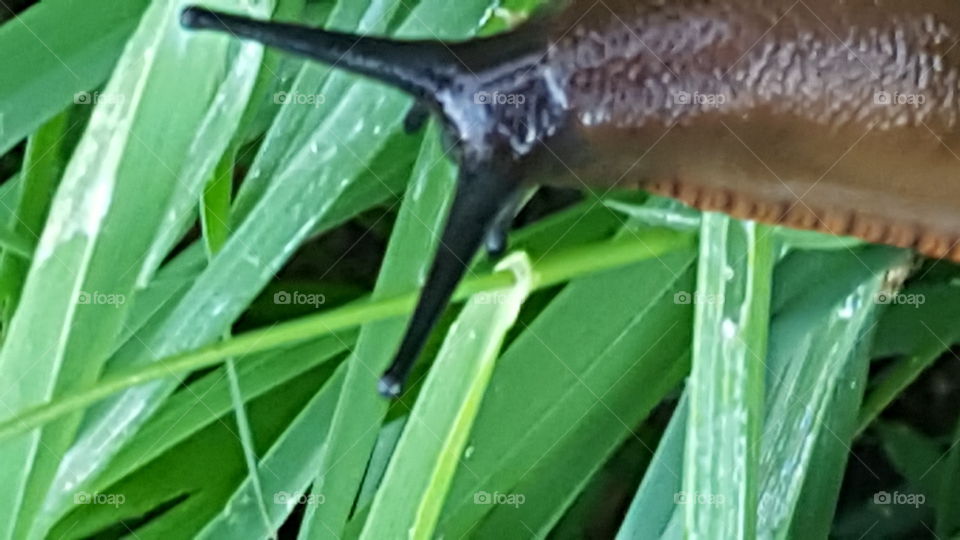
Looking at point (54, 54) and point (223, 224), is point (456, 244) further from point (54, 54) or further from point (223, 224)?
point (54, 54)

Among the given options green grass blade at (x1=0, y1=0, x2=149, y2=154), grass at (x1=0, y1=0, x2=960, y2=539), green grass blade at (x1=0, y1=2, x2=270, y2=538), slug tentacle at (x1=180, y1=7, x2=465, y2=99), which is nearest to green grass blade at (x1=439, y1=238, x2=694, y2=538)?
grass at (x1=0, y1=0, x2=960, y2=539)

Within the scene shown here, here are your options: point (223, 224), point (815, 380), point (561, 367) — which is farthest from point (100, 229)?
point (815, 380)

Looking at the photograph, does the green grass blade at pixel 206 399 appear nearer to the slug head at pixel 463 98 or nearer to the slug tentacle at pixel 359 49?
the slug head at pixel 463 98

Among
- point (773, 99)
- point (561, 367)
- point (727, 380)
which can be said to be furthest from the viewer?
point (561, 367)

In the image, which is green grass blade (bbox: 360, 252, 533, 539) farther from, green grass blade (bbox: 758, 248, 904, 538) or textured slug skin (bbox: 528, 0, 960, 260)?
green grass blade (bbox: 758, 248, 904, 538)

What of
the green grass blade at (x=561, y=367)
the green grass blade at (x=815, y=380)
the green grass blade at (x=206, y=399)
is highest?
the green grass blade at (x=206, y=399)

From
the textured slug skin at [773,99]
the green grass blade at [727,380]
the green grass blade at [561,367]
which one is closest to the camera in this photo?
the textured slug skin at [773,99]

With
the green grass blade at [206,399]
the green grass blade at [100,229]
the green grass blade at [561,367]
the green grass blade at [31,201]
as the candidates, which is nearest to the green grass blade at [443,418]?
the green grass blade at [561,367]
